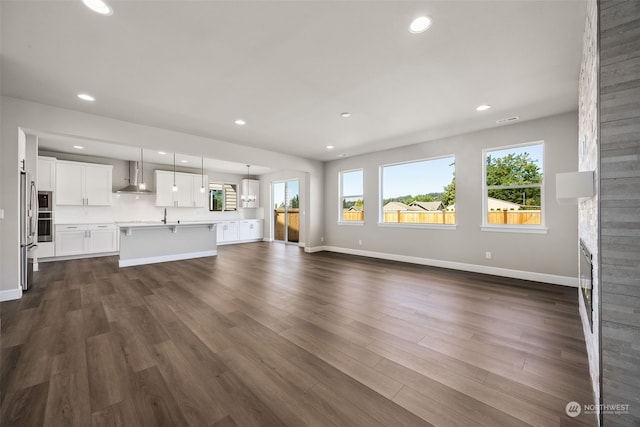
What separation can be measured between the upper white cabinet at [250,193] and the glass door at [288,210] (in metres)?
0.90

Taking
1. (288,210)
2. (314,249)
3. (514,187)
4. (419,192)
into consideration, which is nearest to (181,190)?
(288,210)

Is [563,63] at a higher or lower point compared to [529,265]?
higher

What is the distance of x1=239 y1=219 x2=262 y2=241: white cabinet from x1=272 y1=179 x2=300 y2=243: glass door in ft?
2.72

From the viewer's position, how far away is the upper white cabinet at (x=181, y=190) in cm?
758

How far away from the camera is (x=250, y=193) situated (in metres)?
9.93

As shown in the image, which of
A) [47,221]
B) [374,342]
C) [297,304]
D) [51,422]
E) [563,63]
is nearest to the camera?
[51,422]

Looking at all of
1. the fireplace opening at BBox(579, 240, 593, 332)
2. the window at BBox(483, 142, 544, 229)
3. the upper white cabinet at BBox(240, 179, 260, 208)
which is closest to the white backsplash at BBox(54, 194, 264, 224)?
the upper white cabinet at BBox(240, 179, 260, 208)

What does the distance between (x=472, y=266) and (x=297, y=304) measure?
3619 mm

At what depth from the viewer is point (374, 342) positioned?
7.36 feet

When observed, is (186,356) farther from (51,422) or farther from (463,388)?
(463,388)

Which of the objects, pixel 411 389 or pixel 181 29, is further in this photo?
pixel 181 29

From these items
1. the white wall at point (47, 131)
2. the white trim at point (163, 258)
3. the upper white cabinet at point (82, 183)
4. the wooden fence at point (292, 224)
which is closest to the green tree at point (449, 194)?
the white wall at point (47, 131)

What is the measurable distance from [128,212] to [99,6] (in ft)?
22.5

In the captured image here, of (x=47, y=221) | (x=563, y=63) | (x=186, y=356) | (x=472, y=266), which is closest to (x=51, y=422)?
(x=186, y=356)
